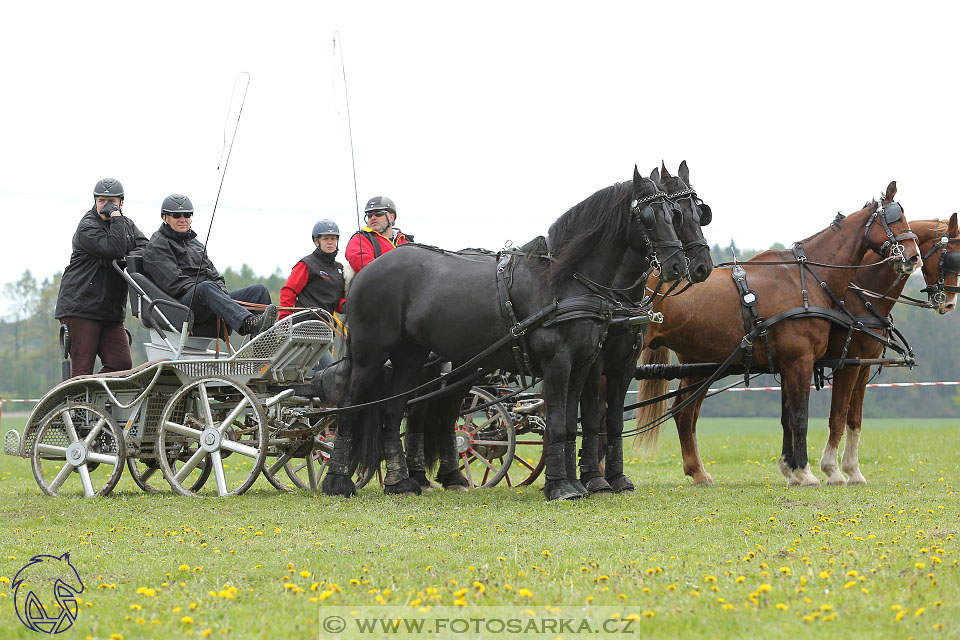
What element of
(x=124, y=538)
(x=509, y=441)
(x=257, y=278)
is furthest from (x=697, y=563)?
(x=257, y=278)

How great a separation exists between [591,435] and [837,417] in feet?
8.50

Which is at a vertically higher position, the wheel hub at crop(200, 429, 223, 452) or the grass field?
the wheel hub at crop(200, 429, 223, 452)

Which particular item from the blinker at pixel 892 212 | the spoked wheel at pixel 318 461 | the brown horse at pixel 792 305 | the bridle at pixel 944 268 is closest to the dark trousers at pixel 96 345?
the spoked wheel at pixel 318 461

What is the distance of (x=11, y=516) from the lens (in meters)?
7.82

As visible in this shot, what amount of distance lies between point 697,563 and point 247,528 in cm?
287

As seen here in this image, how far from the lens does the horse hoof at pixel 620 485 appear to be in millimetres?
8586

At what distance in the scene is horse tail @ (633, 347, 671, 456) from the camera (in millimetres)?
10375

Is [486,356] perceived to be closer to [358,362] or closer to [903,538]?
[358,362]

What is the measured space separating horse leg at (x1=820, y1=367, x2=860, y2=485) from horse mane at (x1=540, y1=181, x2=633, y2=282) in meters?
2.99

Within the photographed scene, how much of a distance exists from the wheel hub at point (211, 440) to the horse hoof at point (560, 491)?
2558 mm

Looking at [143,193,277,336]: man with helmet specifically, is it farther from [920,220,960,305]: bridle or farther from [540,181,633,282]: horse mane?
A: [920,220,960,305]: bridle

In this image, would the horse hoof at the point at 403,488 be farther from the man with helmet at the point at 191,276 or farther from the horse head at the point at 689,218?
the horse head at the point at 689,218

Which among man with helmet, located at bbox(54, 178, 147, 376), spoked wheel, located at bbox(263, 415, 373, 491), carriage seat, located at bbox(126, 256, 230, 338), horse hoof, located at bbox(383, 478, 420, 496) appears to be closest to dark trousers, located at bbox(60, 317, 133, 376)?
man with helmet, located at bbox(54, 178, 147, 376)

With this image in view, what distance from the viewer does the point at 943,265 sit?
962 centimetres
